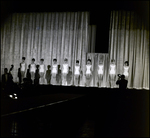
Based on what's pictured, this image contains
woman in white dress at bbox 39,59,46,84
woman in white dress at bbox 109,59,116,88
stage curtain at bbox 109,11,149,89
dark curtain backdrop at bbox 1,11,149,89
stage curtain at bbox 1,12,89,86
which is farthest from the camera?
stage curtain at bbox 1,12,89,86

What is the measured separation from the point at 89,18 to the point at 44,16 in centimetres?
222

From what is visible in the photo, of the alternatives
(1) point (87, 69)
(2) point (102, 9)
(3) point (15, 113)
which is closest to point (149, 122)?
(3) point (15, 113)

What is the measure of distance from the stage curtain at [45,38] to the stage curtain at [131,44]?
51.3 inches

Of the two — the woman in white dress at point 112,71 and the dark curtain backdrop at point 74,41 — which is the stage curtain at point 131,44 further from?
the woman in white dress at point 112,71

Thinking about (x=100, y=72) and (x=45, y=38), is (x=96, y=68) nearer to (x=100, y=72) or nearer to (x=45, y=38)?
(x=100, y=72)

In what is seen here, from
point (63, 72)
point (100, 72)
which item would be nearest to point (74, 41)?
point (63, 72)

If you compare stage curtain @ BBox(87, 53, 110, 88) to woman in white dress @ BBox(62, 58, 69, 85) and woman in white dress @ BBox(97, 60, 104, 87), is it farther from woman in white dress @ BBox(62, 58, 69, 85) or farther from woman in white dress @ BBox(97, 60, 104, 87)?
woman in white dress @ BBox(62, 58, 69, 85)

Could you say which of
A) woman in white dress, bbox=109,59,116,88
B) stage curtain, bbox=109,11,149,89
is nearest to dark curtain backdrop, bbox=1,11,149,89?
stage curtain, bbox=109,11,149,89

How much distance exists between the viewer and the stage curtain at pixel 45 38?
13.6 metres

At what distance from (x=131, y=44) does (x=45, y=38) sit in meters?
4.08

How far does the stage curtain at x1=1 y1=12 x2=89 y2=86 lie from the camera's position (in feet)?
44.7

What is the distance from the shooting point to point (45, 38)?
14.0 meters

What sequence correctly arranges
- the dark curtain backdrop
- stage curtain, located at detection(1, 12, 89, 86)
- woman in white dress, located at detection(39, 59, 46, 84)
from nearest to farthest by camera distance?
1. the dark curtain backdrop
2. woman in white dress, located at detection(39, 59, 46, 84)
3. stage curtain, located at detection(1, 12, 89, 86)

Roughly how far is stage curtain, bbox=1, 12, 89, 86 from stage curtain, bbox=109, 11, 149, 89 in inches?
51.3
